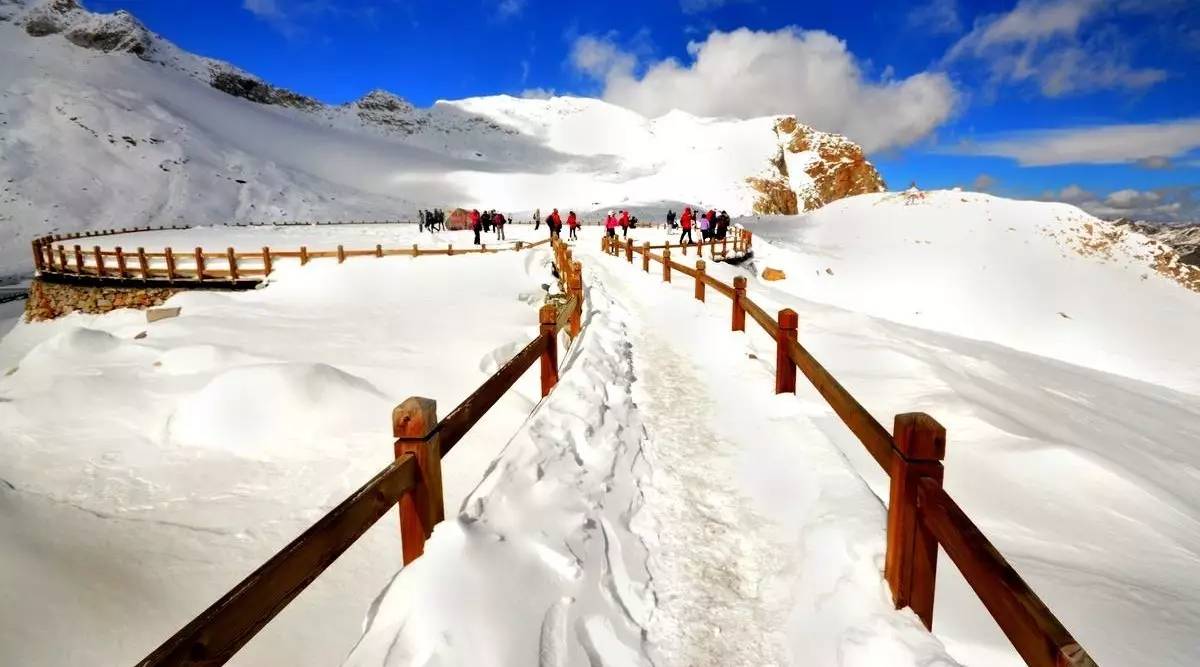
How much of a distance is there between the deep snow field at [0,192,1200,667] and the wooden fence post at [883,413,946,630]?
0.13 meters

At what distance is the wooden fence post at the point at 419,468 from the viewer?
2535 mm

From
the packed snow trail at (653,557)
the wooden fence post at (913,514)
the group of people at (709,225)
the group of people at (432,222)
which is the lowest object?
the packed snow trail at (653,557)

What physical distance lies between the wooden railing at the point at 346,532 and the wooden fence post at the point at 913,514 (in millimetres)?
2095

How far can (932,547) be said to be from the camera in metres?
2.45

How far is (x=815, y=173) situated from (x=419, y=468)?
89.7 m

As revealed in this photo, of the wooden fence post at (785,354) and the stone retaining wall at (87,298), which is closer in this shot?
the wooden fence post at (785,354)

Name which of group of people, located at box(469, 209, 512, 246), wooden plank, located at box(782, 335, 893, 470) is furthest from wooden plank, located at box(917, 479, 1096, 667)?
group of people, located at box(469, 209, 512, 246)

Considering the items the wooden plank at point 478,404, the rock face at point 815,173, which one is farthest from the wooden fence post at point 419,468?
the rock face at point 815,173

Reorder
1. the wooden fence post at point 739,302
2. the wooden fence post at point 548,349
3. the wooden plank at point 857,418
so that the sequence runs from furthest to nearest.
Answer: the wooden fence post at point 739,302 < the wooden fence post at point 548,349 < the wooden plank at point 857,418

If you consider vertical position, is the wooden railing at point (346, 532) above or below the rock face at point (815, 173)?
below

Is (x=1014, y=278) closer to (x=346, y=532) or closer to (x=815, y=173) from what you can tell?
(x=346, y=532)

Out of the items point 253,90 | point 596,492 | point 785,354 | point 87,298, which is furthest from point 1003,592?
point 253,90

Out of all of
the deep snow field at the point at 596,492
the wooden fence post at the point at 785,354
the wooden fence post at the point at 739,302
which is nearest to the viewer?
the deep snow field at the point at 596,492

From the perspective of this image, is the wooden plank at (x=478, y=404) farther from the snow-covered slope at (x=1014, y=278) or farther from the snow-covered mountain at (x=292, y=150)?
the snow-covered mountain at (x=292, y=150)
